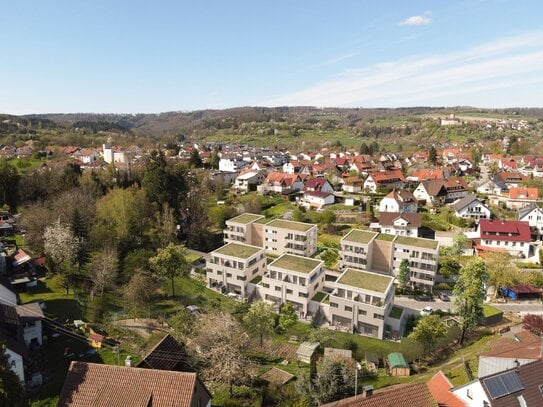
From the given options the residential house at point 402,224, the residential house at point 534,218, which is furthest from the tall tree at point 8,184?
the residential house at point 534,218

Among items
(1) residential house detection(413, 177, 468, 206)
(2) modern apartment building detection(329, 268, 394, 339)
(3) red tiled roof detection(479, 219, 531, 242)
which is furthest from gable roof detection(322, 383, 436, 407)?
(1) residential house detection(413, 177, 468, 206)

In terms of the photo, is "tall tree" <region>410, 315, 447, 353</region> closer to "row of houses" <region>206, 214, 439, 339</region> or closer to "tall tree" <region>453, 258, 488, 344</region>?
"tall tree" <region>453, 258, 488, 344</region>

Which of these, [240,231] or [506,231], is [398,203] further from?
[240,231]

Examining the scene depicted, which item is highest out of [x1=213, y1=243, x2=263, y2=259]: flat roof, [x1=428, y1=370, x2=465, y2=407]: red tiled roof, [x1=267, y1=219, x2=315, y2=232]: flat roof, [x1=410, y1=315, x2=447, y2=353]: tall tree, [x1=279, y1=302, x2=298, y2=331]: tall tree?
[x1=267, y1=219, x2=315, y2=232]: flat roof

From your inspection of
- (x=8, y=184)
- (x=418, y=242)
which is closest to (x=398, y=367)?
(x=418, y=242)

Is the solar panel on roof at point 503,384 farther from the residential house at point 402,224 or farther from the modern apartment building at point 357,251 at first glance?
the residential house at point 402,224

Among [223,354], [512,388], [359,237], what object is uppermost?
[359,237]
